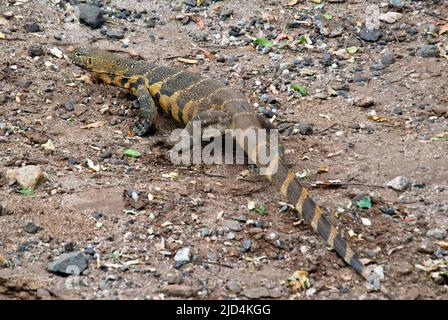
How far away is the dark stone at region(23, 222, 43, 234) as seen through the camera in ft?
15.6

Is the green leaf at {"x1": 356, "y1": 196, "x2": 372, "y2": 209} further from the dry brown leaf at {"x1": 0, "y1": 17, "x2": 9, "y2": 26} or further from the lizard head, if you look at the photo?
the dry brown leaf at {"x1": 0, "y1": 17, "x2": 9, "y2": 26}

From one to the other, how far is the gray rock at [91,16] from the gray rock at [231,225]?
12.4 ft

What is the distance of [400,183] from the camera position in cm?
537

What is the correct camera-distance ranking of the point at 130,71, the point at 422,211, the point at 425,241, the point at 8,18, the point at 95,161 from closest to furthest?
the point at 425,241 < the point at 422,211 < the point at 95,161 < the point at 130,71 < the point at 8,18

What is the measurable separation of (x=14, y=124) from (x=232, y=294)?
2.98 metres

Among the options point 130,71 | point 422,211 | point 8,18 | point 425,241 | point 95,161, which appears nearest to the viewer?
point 425,241

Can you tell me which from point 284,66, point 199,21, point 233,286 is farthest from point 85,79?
point 233,286

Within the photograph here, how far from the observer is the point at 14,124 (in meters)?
6.27

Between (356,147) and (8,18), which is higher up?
(8,18)

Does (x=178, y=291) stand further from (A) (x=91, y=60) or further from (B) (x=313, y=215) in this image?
(A) (x=91, y=60)

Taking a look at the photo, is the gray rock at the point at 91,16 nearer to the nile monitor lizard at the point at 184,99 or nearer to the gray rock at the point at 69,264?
the nile monitor lizard at the point at 184,99

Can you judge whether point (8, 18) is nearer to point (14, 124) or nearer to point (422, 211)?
point (14, 124)

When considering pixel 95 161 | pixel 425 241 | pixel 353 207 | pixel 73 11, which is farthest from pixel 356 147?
pixel 73 11

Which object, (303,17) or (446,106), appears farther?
(303,17)
